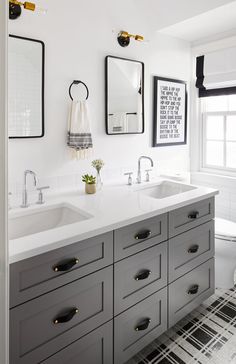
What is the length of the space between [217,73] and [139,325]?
2355mm

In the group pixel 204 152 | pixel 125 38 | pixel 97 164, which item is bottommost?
pixel 97 164

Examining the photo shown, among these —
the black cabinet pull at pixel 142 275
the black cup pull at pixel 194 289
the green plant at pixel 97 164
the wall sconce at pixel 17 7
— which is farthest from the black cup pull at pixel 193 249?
the wall sconce at pixel 17 7

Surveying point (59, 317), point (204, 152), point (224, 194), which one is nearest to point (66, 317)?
point (59, 317)

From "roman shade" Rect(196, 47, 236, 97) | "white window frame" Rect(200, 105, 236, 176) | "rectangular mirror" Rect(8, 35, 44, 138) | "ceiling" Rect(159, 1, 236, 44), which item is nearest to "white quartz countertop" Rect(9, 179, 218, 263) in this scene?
"rectangular mirror" Rect(8, 35, 44, 138)

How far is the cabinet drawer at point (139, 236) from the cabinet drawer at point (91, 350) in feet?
1.23

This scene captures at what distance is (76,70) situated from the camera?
6.75 feet

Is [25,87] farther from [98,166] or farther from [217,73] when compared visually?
[217,73]

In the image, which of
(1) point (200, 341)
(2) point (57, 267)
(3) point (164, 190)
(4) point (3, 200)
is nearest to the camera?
(4) point (3, 200)

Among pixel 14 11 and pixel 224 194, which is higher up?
pixel 14 11

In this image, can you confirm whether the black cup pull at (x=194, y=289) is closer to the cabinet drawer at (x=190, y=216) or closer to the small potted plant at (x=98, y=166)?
the cabinet drawer at (x=190, y=216)

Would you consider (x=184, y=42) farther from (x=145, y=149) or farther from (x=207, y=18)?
(x=145, y=149)

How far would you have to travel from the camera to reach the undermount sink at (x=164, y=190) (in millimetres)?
2332

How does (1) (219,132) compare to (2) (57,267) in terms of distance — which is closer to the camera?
(2) (57,267)

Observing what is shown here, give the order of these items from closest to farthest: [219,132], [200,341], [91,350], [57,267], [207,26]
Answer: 1. [57,267]
2. [91,350]
3. [200,341]
4. [207,26]
5. [219,132]
